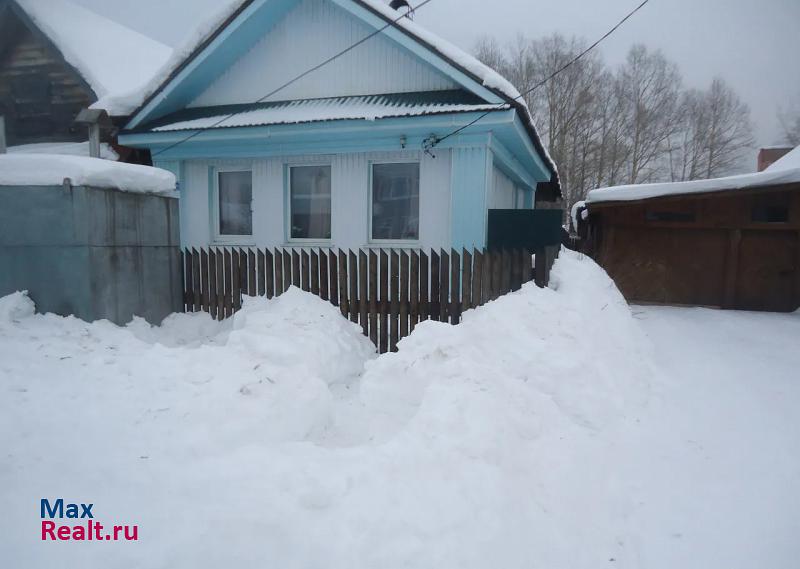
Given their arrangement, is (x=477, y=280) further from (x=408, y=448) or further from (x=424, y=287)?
(x=408, y=448)

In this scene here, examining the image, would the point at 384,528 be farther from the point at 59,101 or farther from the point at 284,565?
the point at 59,101

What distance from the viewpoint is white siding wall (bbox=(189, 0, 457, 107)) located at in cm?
729

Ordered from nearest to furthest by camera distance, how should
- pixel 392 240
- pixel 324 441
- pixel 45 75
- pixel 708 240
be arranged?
pixel 324 441
pixel 392 240
pixel 708 240
pixel 45 75

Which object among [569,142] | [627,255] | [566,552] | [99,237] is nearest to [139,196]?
[99,237]

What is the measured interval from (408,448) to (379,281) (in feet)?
10.5

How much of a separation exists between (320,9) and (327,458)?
790cm

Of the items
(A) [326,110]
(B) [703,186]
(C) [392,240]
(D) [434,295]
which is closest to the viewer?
(D) [434,295]

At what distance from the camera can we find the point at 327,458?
2.55 meters

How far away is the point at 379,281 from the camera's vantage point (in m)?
5.61

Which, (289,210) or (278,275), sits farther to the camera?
(289,210)

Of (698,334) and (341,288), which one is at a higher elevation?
(341,288)

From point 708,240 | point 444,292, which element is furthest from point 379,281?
point 708,240

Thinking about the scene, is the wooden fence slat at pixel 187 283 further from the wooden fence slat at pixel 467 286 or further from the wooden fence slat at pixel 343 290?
the wooden fence slat at pixel 467 286

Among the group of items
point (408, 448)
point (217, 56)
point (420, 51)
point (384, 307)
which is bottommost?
point (408, 448)
